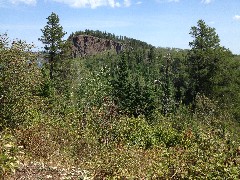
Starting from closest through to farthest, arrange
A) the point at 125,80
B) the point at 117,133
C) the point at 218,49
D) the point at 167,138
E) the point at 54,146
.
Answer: the point at 54,146 < the point at 117,133 < the point at 167,138 < the point at 218,49 < the point at 125,80

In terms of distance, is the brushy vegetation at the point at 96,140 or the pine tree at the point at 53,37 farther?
the pine tree at the point at 53,37

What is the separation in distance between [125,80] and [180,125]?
23.6 metres

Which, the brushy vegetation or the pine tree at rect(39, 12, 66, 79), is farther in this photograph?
the pine tree at rect(39, 12, 66, 79)

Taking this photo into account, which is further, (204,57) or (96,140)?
(204,57)

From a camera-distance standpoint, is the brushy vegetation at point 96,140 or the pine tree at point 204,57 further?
the pine tree at point 204,57

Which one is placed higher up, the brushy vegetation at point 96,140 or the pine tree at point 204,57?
→ the pine tree at point 204,57

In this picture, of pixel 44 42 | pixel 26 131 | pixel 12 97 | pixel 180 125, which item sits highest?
pixel 44 42

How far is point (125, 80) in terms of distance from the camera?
54.9 metres

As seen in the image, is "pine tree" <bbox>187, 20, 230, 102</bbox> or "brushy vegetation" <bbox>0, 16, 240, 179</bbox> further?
"pine tree" <bbox>187, 20, 230, 102</bbox>

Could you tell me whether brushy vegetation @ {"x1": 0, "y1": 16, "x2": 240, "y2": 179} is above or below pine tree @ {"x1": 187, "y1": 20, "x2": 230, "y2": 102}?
below

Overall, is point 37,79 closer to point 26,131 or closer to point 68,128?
point 68,128

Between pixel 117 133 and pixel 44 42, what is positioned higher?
pixel 44 42

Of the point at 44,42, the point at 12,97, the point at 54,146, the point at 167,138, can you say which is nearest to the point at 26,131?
the point at 54,146

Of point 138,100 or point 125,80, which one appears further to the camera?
point 125,80
